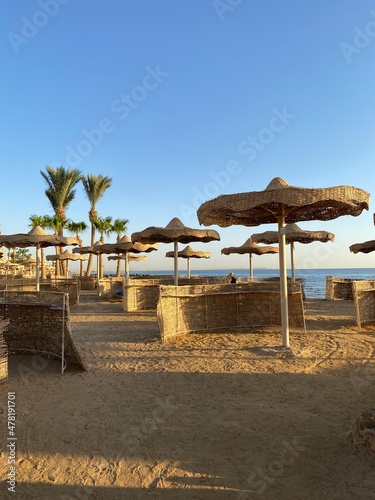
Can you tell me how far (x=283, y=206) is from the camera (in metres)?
6.39

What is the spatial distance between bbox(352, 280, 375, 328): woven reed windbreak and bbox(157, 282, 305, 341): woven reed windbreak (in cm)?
181

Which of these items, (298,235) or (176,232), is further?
(298,235)

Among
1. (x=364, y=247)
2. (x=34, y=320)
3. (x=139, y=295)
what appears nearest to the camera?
(x=34, y=320)

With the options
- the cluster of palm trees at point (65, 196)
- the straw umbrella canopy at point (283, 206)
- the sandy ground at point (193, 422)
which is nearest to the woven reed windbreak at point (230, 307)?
the sandy ground at point (193, 422)

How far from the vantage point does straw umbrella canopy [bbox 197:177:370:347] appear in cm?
528

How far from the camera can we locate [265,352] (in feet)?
20.8

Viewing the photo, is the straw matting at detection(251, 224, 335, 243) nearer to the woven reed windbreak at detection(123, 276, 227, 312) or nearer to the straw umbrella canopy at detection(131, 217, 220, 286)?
the straw umbrella canopy at detection(131, 217, 220, 286)

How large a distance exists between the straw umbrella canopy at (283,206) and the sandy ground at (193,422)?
1.54 metres

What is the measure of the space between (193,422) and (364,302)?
23.3 ft

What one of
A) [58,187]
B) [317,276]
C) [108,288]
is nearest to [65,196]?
[58,187]

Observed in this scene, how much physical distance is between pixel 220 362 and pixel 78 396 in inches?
98.2

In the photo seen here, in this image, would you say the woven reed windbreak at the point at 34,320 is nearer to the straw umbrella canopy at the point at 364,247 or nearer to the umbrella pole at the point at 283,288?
the umbrella pole at the point at 283,288

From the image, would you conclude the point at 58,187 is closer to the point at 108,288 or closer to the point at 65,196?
the point at 65,196

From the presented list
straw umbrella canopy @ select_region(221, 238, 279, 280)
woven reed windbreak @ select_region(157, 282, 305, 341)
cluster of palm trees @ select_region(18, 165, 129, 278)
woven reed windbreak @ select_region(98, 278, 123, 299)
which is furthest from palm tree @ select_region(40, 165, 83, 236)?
woven reed windbreak @ select_region(157, 282, 305, 341)
